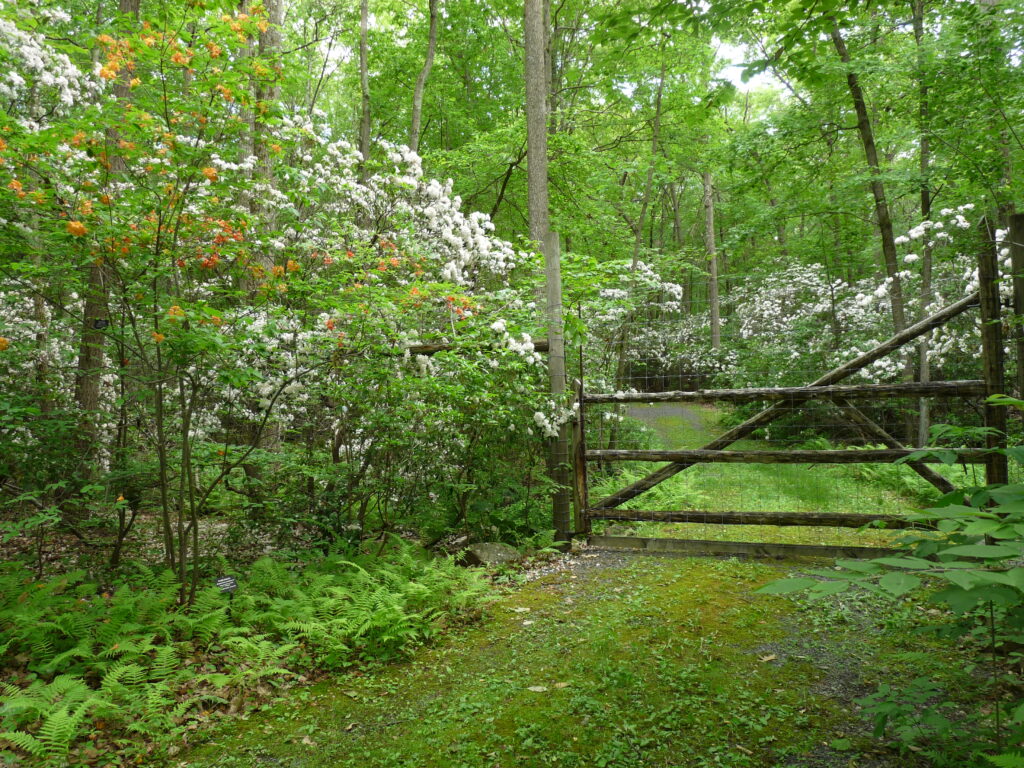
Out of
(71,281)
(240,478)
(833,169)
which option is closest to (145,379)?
(71,281)

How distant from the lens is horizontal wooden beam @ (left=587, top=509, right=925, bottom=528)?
4699mm

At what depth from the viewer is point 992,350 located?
13.9 ft

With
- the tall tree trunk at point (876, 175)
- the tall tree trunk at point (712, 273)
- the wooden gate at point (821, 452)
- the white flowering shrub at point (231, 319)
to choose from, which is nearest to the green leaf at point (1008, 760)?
the wooden gate at point (821, 452)

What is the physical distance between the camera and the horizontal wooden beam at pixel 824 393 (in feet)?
14.6

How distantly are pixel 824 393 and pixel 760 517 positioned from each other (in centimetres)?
122

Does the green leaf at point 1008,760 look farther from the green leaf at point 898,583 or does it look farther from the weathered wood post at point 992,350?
the weathered wood post at point 992,350

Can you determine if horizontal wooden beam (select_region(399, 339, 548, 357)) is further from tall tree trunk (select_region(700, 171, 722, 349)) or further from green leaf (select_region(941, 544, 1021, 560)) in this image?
tall tree trunk (select_region(700, 171, 722, 349))

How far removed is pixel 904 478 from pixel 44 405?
10852mm

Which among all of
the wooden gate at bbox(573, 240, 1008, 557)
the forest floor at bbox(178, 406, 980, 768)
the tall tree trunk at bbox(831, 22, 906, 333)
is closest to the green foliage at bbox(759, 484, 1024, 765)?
the forest floor at bbox(178, 406, 980, 768)

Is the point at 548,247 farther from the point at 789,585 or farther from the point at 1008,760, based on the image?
the point at 1008,760

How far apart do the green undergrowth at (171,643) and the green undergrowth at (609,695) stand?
23cm

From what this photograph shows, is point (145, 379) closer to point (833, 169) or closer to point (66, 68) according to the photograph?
point (66, 68)

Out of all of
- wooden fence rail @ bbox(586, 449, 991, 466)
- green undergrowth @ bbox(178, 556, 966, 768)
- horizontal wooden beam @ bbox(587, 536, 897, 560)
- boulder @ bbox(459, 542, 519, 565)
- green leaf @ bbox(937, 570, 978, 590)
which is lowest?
green undergrowth @ bbox(178, 556, 966, 768)

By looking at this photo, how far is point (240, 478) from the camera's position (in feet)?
16.8
